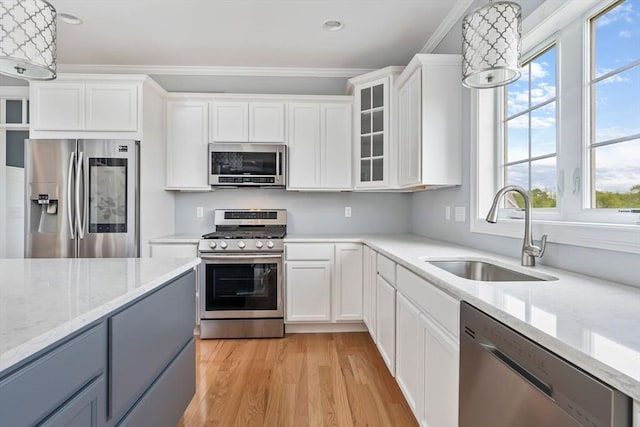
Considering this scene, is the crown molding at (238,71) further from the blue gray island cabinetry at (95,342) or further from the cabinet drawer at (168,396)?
the cabinet drawer at (168,396)

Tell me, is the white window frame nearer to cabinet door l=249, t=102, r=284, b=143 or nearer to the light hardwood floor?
the light hardwood floor

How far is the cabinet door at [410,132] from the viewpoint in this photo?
2.49 metres

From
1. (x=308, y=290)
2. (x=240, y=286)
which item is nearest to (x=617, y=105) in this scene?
(x=308, y=290)

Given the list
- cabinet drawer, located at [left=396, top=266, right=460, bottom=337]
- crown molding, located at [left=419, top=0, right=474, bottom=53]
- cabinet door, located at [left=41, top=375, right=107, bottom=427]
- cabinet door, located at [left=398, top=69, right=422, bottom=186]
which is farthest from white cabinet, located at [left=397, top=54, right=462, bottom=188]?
cabinet door, located at [left=41, top=375, right=107, bottom=427]

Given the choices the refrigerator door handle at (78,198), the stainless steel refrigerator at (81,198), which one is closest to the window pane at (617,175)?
the stainless steel refrigerator at (81,198)

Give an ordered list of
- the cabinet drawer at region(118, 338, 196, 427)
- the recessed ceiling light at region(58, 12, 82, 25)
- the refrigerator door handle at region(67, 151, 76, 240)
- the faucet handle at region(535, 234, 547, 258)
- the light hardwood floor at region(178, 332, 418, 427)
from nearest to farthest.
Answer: the cabinet drawer at region(118, 338, 196, 427) → the faucet handle at region(535, 234, 547, 258) → the light hardwood floor at region(178, 332, 418, 427) → the recessed ceiling light at region(58, 12, 82, 25) → the refrigerator door handle at region(67, 151, 76, 240)

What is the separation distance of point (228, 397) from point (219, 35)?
280 cm

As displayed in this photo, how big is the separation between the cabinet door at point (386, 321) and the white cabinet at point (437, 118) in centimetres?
82

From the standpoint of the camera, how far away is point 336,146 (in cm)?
339

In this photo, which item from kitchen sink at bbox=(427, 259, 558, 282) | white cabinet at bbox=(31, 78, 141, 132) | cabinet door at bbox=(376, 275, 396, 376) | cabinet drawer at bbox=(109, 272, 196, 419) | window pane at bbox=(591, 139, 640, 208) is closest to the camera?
cabinet drawer at bbox=(109, 272, 196, 419)

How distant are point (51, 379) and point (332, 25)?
9.23 feet

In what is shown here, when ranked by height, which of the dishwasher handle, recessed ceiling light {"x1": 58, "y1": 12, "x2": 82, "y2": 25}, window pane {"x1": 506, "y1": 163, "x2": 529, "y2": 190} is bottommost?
the dishwasher handle

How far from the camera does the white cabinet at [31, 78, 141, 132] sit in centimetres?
290

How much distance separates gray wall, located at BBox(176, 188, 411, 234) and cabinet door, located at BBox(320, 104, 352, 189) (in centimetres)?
33
